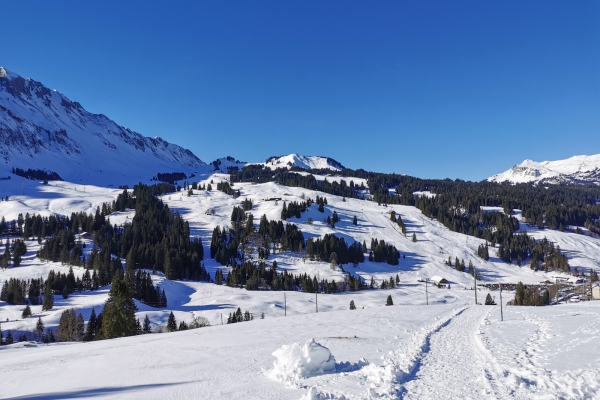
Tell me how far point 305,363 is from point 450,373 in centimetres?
618

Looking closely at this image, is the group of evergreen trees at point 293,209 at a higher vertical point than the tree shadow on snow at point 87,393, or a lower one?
higher

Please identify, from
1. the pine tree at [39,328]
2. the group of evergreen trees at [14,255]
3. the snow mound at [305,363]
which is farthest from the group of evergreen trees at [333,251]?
the snow mound at [305,363]

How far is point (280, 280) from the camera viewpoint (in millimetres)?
106875

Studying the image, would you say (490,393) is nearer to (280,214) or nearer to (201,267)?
(201,267)

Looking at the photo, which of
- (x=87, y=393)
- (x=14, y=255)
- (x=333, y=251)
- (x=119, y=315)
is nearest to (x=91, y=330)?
(x=119, y=315)

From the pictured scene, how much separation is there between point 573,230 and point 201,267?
197124mm

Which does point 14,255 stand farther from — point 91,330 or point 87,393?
point 87,393

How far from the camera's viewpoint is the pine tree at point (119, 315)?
4272 cm

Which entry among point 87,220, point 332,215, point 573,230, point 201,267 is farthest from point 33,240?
point 573,230

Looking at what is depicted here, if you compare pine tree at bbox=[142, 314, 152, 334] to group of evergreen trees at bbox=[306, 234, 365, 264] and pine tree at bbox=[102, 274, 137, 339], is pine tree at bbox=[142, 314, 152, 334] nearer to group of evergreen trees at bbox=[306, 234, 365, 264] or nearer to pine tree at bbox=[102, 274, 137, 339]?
pine tree at bbox=[102, 274, 137, 339]

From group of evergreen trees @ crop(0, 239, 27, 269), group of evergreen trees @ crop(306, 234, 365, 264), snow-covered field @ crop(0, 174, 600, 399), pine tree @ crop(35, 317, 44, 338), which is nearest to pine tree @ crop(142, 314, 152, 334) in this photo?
pine tree @ crop(35, 317, 44, 338)

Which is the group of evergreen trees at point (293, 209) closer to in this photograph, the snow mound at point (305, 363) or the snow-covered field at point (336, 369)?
the snow-covered field at point (336, 369)

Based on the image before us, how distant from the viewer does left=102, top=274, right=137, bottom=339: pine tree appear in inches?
1682

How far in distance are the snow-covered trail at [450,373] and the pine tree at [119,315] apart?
3554 centimetres
